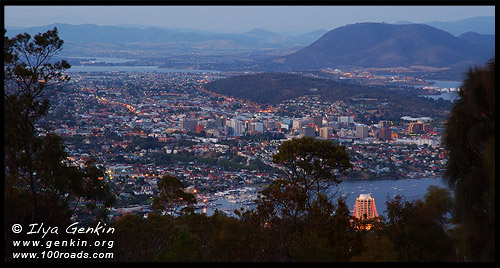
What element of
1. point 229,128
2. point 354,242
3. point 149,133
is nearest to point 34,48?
point 354,242

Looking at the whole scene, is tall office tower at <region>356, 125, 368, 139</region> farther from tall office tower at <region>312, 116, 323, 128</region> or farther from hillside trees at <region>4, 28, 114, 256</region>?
hillside trees at <region>4, 28, 114, 256</region>

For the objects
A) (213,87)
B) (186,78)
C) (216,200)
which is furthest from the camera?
(186,78)

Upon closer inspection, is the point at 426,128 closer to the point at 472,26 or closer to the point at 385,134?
the point at 385,134

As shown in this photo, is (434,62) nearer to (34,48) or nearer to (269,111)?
(269,111)

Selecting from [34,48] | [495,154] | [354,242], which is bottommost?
[354,242]

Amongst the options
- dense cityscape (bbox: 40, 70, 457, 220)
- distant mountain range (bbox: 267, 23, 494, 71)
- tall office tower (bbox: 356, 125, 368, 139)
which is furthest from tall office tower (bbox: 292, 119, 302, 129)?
distant mountain range (bbox: 267, 23, 494, 71)
